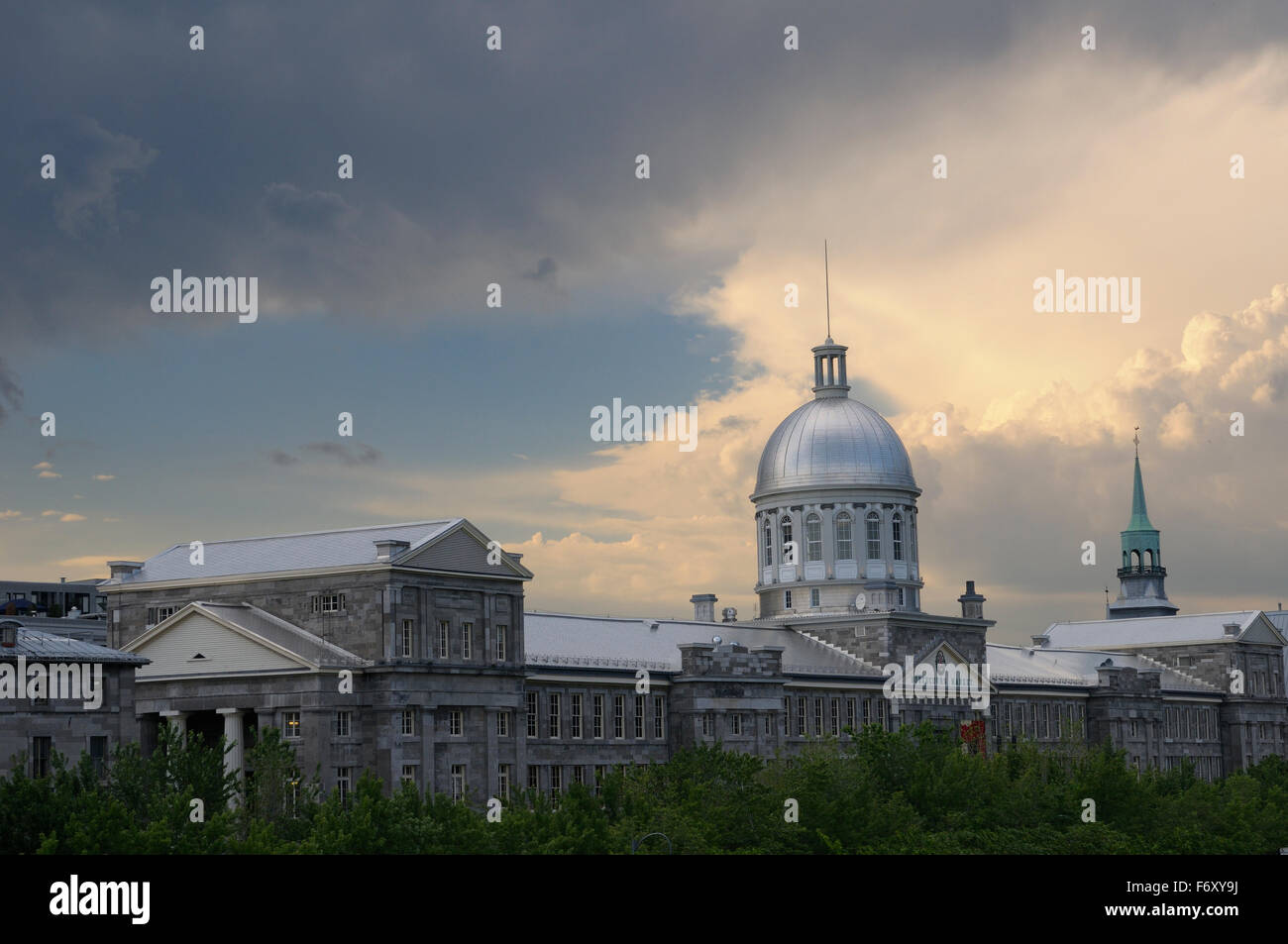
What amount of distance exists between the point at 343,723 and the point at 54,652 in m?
14.1

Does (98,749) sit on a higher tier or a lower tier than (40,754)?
higher

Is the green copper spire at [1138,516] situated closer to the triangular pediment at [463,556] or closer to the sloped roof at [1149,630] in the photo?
the sloped roof at [1149,630]

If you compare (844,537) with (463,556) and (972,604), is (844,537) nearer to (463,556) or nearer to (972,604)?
(972,604)

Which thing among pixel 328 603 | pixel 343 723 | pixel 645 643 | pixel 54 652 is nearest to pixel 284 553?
pixel 328 603

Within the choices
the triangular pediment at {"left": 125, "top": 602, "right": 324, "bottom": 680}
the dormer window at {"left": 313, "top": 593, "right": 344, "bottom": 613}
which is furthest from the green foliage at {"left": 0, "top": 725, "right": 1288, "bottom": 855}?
the dormer window at {"left": 313, "top": 593, "right": 344, "bottom": 613}

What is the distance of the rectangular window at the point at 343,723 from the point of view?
81750 millimetres

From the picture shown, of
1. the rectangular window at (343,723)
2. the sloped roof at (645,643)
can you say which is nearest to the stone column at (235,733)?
the rectangular window at (343,723)

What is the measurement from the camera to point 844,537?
4993 inches

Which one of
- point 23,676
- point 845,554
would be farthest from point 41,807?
point 845,554

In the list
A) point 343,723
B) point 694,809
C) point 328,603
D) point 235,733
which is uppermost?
point 328,603

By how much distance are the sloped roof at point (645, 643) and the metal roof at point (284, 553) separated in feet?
38.1
